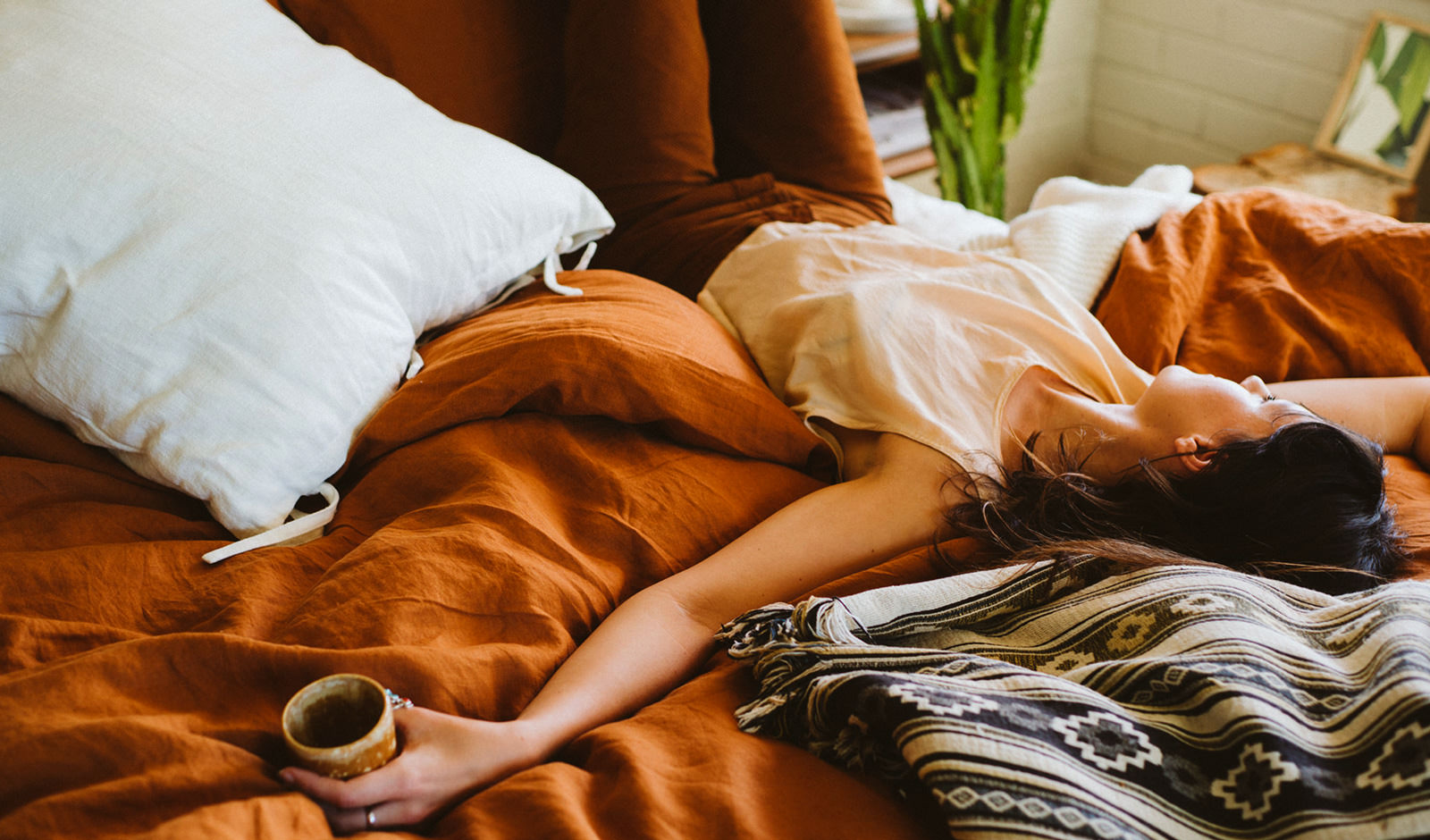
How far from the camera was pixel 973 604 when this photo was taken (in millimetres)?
842

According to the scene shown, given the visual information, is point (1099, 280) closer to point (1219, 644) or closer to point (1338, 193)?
point (1219, 644)

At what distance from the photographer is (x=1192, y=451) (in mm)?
984

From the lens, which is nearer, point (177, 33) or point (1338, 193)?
point (177, 33)

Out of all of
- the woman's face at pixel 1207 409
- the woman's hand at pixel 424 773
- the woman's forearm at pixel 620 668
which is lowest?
the woman's forearm at pixel 620 668

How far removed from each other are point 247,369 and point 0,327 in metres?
0.21

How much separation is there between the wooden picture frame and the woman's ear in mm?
1483

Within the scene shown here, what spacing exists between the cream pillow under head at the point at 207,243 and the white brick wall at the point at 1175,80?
2070mm

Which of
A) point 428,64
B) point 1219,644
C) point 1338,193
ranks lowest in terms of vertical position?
point 1338,193

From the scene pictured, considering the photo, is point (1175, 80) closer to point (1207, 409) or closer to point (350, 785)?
point (1207, 409)

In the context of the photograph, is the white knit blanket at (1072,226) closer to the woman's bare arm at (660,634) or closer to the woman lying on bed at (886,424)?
the woman lying on bed at (886,424)

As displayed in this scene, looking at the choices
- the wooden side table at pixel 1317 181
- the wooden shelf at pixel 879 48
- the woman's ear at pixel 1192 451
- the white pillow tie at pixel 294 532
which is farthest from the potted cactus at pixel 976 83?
the white pillow tie at pixel 294 532

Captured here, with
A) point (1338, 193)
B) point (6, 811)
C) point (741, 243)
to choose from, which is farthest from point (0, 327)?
point (1338, 193)

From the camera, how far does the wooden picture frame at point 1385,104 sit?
2.05 meters

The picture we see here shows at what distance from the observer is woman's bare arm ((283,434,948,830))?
0.68 meters
